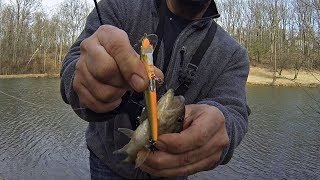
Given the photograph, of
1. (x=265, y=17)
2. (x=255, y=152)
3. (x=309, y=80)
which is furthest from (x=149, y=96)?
(x=265, y=17)

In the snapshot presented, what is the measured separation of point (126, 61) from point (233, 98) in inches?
40.3

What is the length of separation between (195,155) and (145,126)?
26 centimetres

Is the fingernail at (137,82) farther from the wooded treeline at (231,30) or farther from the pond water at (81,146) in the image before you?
the wooded treeline at (231,30)

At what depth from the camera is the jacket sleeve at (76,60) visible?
1.82 metres

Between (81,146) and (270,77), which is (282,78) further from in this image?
(81,146)

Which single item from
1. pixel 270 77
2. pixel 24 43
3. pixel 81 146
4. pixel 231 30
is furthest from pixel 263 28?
pixel 81 146

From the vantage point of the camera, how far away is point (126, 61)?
1462 millimetres

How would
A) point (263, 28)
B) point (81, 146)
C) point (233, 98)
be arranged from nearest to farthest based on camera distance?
1. point (233, 98)
2. point (81, 146)
3. point (263, 28)

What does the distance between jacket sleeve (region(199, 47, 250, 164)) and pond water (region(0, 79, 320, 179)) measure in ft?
25.5

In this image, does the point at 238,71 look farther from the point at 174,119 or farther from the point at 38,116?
the point at 38,116

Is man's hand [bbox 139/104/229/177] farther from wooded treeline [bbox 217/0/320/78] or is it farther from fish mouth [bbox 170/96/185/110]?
wooded treeline [bbox 217/0/320/78]

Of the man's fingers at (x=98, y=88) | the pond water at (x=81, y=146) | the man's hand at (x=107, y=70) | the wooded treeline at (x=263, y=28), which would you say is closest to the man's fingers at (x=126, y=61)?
the man's hand at (x=107, y=70)

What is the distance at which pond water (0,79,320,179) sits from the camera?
12461 millimetres

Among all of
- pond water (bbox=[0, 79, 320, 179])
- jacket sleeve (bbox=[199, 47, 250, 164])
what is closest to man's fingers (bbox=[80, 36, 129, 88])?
jacket sleeve (bbox=[199, 47, 250, 164])
